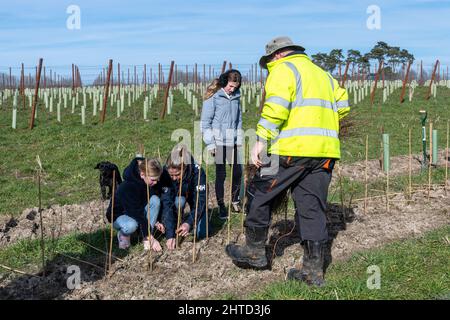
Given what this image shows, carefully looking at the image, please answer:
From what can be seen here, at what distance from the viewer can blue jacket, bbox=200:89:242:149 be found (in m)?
5.25

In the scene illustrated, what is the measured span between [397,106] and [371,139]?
9.38m

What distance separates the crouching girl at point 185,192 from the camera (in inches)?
162

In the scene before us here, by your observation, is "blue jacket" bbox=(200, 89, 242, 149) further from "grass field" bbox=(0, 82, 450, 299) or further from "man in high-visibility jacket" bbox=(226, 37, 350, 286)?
"man in high-visibility jacket" bbox=(226, 37, 350, 286)

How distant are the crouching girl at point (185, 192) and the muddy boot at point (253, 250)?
0.54 m

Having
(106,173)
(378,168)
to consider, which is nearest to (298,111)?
(106,173)

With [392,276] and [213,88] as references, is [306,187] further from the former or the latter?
[213,88]

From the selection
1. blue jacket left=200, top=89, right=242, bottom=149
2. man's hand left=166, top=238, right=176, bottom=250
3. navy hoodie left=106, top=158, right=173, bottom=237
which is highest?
blue jacket left=200, top=89, right=242, bottom=149

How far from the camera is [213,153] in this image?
527cm

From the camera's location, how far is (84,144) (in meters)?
10.6

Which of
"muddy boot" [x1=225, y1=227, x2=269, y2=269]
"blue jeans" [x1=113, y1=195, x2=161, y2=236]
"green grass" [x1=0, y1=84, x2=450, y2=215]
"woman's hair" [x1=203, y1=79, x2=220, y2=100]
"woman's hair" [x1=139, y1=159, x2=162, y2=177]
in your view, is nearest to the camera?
"muddy boot" [x1=225, y1=227, x2=269, y2=269]

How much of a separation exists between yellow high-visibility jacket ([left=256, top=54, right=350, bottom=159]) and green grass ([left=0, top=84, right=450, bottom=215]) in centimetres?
159
